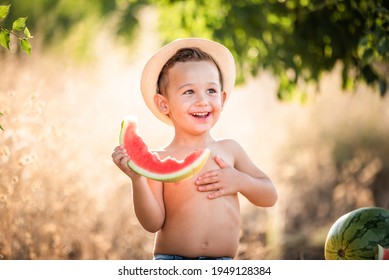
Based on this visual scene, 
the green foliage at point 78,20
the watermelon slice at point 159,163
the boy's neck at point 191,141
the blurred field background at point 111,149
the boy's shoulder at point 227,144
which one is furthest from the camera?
the green foliage at point 78,20

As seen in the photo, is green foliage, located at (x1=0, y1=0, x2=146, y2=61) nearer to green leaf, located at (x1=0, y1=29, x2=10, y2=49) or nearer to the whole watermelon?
the whole watermelon

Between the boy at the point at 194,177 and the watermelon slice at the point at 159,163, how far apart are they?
0.26ft

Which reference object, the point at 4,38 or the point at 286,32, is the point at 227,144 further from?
the point at 286,32

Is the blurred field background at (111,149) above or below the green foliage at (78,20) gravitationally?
below

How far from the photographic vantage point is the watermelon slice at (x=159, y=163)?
3609 mm

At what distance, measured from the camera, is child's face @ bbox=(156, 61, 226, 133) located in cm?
393

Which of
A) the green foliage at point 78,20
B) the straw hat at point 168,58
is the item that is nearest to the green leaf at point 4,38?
the straw hat at point 168,58

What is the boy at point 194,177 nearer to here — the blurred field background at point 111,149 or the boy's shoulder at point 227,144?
the boy's shoulder at point 227,144

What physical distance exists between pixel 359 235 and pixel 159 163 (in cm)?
130

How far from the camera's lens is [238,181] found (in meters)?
3.95

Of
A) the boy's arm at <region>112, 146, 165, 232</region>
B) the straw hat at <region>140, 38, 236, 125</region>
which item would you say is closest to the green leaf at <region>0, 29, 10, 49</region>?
the boy's arm at <region>112, 146, 165, 232</region>

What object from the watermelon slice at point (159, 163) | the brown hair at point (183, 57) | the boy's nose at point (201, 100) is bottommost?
the watermelon slice at point (159, 163)

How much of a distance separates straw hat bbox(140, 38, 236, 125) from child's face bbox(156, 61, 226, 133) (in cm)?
10

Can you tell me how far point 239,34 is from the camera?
7254mm
